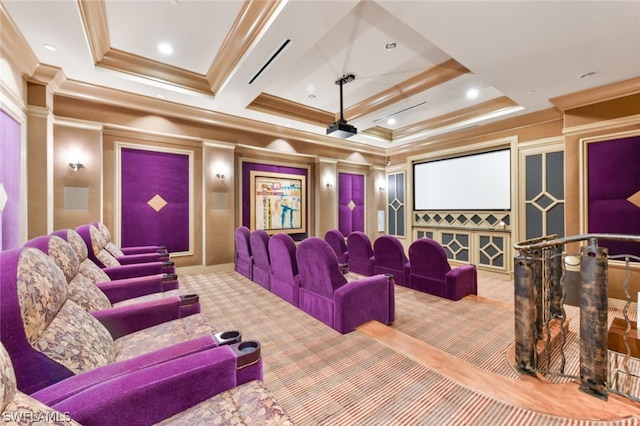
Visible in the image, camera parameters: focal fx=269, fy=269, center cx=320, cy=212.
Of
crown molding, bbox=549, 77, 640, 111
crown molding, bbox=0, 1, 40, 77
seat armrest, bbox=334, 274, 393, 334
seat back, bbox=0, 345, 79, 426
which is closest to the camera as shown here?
seat back, bbox=0, 345, 79, 426

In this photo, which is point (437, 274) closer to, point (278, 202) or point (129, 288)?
point (129, 288)

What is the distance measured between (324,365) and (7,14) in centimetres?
412

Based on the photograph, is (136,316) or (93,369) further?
(136,316)

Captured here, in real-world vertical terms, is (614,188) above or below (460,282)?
above

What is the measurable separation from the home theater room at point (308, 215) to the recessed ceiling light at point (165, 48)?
0.15 feet

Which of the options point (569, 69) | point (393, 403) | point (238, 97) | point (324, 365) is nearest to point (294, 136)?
point (238, 97)

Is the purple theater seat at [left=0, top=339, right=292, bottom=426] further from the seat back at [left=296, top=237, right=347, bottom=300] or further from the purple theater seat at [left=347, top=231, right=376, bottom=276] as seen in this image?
the purple theater seat at [left=347, top=231, right=376, bottom=276]

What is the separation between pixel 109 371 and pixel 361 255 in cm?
388

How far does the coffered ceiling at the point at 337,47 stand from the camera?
2.42 m

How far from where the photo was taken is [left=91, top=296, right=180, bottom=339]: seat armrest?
63.7 inches

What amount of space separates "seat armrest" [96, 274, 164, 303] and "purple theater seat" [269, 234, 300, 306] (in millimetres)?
1211

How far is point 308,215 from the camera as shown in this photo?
6.74 meters

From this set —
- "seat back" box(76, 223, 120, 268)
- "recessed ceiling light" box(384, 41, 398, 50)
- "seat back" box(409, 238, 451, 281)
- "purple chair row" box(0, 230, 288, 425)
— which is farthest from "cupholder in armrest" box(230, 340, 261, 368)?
"recessed ceiling light" box(384, 41, 398, 50)

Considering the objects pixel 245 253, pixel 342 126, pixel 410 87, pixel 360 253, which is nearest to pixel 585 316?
pixel 360 253
